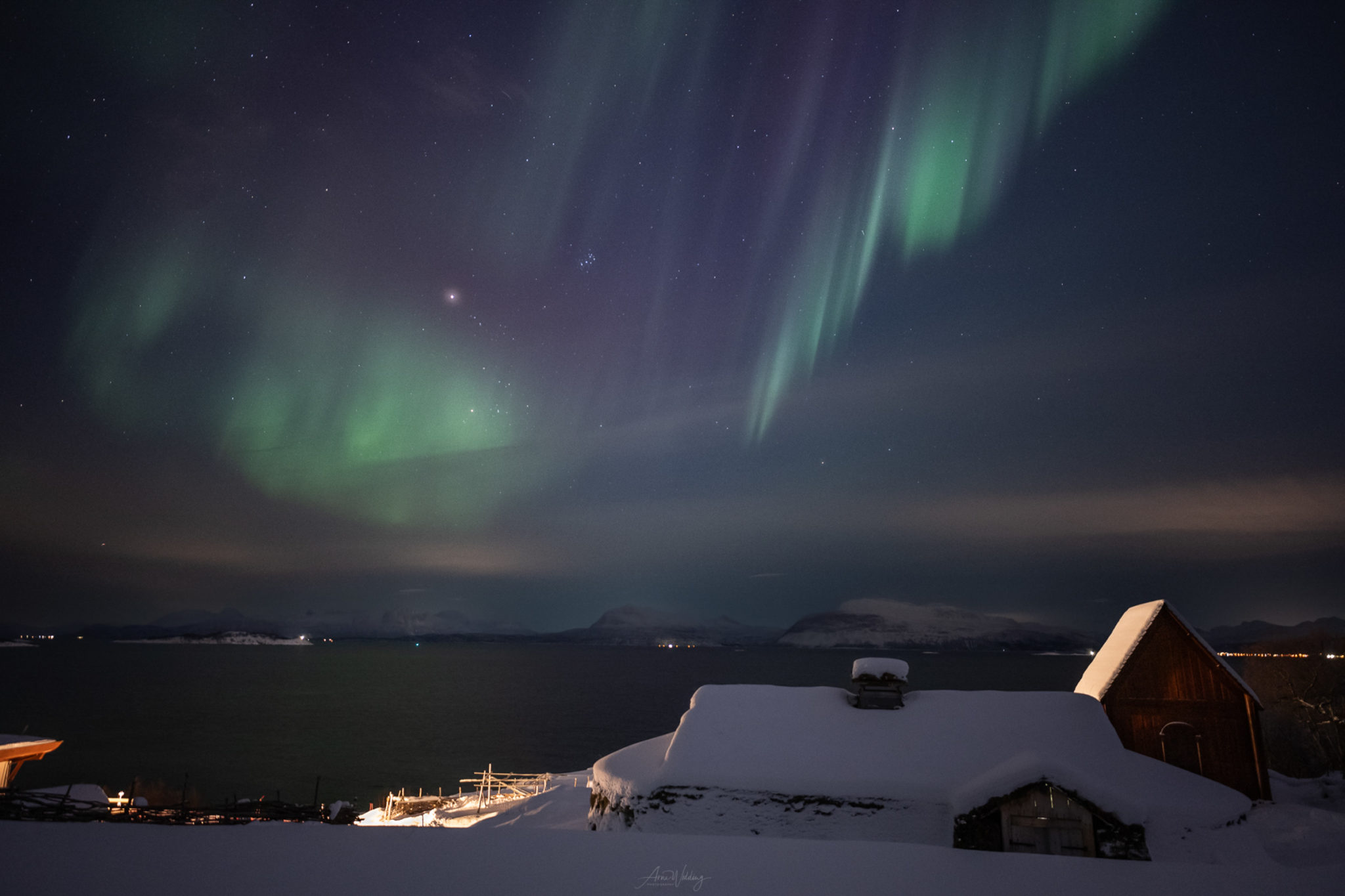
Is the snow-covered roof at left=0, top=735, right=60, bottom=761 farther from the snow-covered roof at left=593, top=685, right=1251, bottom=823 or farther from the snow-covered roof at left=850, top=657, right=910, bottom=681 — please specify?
the snow-covered roof at left=850, top=657, right=910, bottom=681

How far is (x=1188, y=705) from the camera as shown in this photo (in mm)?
24797

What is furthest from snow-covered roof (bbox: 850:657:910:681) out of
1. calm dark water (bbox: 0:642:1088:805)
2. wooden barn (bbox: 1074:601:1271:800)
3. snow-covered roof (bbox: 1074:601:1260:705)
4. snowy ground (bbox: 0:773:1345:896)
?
calm dark water (bbox: 0:642:1088:805)

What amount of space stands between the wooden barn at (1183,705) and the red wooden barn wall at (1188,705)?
24mm

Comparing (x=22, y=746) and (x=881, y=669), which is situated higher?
(x=881, y=669)

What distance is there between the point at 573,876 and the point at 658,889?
4.17 ft

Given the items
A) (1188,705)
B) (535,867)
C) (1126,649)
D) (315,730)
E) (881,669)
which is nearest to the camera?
(535,867)

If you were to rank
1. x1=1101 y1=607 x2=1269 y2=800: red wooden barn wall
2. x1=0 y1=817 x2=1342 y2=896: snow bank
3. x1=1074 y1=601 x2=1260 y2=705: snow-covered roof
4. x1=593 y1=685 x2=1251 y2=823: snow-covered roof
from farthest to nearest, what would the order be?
x1=1074 y1=601 x2=1260 y2=705: snow-covered roof < x1=1101 y1=607 x2=1269 y2=800: red wooden barn wall < x1=593 y1=685 x2=1251 y2=823: snow-covered roof < x1=0 y1=817 x2=1342 y2=896: snow bank

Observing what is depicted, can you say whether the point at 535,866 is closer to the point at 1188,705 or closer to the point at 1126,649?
the point at 1126,649

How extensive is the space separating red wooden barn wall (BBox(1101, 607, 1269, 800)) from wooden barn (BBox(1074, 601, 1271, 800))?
0.08 feet

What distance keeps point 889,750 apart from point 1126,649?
1155 centimetres

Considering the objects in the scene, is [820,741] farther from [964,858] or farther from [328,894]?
[328,894]

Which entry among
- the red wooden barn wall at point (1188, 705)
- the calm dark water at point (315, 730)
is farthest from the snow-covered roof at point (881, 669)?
the calm dark water at point (315, 730)

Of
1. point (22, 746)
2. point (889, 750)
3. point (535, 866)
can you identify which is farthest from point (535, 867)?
point (22, 746)

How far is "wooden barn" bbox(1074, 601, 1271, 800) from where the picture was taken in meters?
24.1
